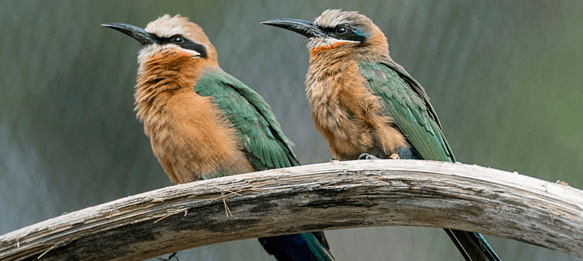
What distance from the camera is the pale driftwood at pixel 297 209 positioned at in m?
1.49

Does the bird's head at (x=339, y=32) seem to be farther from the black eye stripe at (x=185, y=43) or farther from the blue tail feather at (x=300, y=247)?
the blue tail feather at (x=300, y=247)

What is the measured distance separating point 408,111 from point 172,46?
83cm

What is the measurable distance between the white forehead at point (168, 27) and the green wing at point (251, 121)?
0.21 metres

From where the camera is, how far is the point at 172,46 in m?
2.24

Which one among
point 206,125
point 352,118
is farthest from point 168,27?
point 352,118

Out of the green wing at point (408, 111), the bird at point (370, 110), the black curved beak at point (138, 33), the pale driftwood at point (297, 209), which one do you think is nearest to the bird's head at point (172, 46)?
the black curved beak at point (138, 33)

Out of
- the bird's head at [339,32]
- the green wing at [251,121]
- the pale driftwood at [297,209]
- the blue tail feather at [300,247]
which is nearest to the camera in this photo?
the pale driftwood at [297,209]

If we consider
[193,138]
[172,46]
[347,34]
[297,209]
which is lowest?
[297,209]

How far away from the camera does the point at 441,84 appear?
286 cm

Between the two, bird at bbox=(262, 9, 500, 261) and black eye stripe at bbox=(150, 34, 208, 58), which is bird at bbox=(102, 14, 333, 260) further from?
bird at bbox=(262, 9, 500, 261)

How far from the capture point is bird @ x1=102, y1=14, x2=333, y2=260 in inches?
80.0

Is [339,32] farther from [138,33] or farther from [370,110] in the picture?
[138,33]

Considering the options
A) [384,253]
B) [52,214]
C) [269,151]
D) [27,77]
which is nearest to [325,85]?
[269,151]

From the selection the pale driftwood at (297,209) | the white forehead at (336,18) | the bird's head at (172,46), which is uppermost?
the white forehead at (336,18)
